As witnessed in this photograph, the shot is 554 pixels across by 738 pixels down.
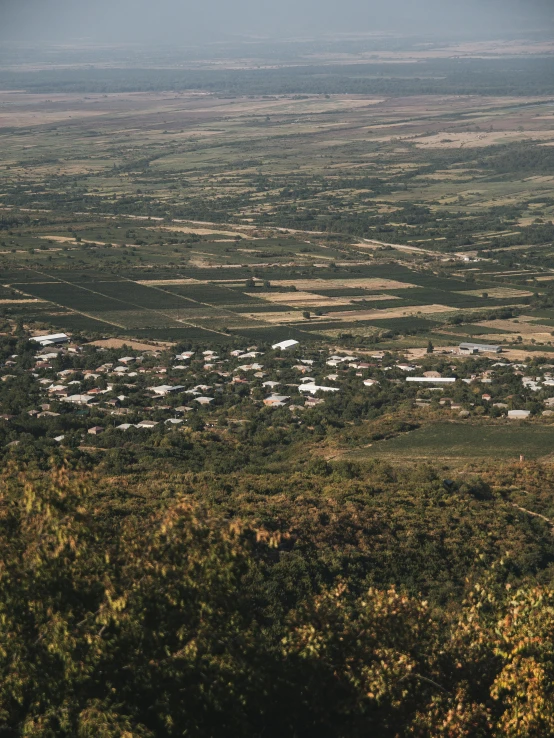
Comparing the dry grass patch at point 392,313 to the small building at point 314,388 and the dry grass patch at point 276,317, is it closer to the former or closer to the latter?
the dry grass patch at point 276,317

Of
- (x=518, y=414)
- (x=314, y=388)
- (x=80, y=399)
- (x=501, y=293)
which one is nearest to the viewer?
(x=518, y=414)

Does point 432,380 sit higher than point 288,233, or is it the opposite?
point 432,380

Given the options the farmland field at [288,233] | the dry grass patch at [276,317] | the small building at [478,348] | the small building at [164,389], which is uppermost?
the small building at [164,389]

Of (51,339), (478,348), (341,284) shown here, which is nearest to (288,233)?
(341,284)

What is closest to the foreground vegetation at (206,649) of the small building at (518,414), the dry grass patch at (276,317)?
the small building at (518,414)

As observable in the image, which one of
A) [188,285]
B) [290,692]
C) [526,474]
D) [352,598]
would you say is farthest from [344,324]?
[290,692]

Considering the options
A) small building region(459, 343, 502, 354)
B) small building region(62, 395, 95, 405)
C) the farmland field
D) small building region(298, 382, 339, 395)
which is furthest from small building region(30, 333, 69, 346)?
small building region(459, 343, 502, 354)

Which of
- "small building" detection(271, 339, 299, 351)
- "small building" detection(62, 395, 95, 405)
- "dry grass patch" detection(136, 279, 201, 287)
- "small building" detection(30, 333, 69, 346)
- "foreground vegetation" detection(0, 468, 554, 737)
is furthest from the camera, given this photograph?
"dry grass patch" detection(136, 279, 201, 287)

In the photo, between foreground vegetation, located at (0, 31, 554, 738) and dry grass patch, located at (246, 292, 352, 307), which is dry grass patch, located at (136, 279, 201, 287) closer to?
foreground vegetation, located at (0, 31, 554, 738)

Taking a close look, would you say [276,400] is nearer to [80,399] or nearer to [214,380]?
[214,380]

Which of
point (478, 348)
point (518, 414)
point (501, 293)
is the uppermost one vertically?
point (518, 414)
